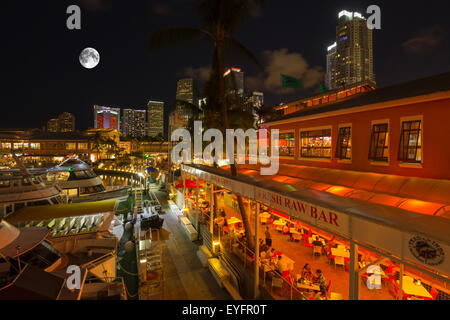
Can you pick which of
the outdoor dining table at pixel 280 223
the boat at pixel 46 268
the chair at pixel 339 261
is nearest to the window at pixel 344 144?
the outdoor dining table at pixel 280 223

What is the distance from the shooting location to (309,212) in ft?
19.0

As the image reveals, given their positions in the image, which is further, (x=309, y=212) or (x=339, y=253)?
(x=339, y=253)

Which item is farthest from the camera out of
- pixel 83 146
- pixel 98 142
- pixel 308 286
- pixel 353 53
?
pixel 353 53

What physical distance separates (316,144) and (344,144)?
7.63 feet

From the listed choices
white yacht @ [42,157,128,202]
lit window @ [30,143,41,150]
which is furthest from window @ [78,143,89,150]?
white yacht @ [42,157,128,202]

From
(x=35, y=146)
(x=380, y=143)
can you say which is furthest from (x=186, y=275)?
(x=35, y=146)

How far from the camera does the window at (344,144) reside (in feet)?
39.1

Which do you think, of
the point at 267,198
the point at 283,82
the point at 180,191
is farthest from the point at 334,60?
the point at 267,198

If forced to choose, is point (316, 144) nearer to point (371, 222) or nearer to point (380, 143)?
point (380, 143)

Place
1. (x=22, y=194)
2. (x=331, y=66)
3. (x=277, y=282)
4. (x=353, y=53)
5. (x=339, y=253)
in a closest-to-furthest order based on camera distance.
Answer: (x=277, y=282) < (x=339, y=253) < (x=22, y=194) < (x=353, y=53) < (x=331, y=66)
